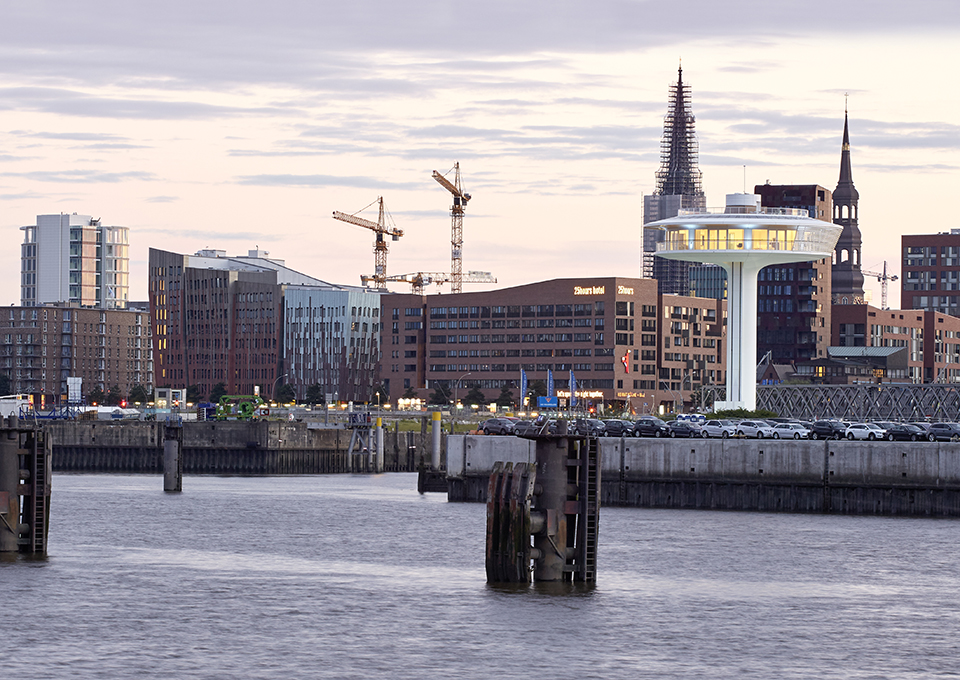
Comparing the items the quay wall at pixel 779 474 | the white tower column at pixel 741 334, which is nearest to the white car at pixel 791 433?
the quay wall at pixel 779 474

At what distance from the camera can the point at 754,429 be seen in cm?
12025

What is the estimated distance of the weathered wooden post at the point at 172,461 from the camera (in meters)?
135

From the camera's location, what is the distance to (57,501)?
11819cm

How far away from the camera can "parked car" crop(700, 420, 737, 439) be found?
397 feet

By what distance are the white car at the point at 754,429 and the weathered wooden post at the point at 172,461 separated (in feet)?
154

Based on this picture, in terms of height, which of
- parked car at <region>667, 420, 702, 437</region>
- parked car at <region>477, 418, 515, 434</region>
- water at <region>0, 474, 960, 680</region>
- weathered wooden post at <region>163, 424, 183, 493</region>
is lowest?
water at <region>0, 474, 960, 680</region>

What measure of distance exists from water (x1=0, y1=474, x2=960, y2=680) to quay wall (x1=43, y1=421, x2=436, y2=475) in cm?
8141

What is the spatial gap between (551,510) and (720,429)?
6717cm

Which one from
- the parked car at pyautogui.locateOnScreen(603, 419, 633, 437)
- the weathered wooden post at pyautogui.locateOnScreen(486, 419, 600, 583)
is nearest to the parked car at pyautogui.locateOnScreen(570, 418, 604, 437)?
the parked car at pyautogui.locateOnScreen(603, 419, 633, 437)

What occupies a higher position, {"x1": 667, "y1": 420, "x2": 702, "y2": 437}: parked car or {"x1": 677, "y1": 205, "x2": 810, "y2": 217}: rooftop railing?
{"x1": 677, "y1": 205, "x2": 810, "y2": 217}: rooftop railing

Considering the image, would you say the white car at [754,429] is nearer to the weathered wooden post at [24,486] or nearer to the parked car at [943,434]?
the parked car at [943,434]

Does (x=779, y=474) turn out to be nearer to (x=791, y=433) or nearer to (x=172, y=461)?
(x=791, y=433)

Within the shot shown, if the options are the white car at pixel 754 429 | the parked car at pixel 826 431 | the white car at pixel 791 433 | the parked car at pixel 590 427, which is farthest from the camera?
the white car at pixel 754 429

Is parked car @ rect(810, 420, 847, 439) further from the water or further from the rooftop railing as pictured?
the rooftop railing
